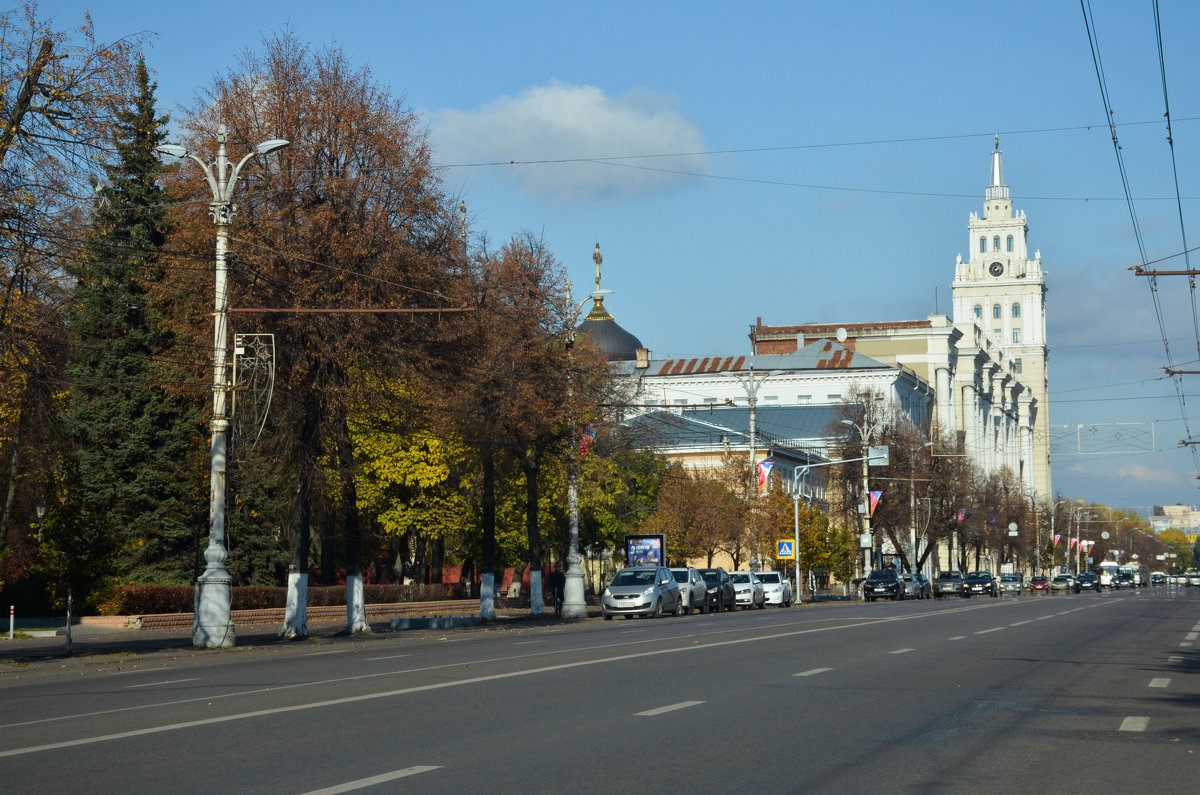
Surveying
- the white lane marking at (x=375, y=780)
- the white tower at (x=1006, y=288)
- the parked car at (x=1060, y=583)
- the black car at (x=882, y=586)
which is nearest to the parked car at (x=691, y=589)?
the black car at (x=882, y=586)

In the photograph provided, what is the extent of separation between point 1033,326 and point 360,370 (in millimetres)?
172801

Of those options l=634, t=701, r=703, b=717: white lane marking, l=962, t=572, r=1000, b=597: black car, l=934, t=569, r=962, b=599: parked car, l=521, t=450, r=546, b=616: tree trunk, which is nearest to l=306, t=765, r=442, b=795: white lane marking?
l=634, t=701, r=703, b=717: white lane marking

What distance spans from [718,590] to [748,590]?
5.88 metres

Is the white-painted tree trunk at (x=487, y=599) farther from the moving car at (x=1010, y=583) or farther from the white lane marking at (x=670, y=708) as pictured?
the moving car at (x=1010, y=583)

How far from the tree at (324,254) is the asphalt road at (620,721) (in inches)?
328

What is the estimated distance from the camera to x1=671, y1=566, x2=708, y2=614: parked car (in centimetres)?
4878

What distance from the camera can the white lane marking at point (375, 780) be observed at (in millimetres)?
8852

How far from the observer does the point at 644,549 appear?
53.7m

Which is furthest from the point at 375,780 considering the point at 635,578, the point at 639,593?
the point at 635,578

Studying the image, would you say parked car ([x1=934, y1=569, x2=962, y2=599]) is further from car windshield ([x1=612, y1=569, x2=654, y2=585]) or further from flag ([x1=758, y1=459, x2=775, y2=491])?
car windshield ([x1=612, y1=569, x2=654, y2=585])

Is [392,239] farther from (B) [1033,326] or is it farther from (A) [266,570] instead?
(B) [1033,326]

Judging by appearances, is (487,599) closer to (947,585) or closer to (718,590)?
(718,590)

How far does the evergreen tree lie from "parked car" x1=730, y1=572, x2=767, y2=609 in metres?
23.7

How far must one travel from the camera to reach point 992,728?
40.7 feet
